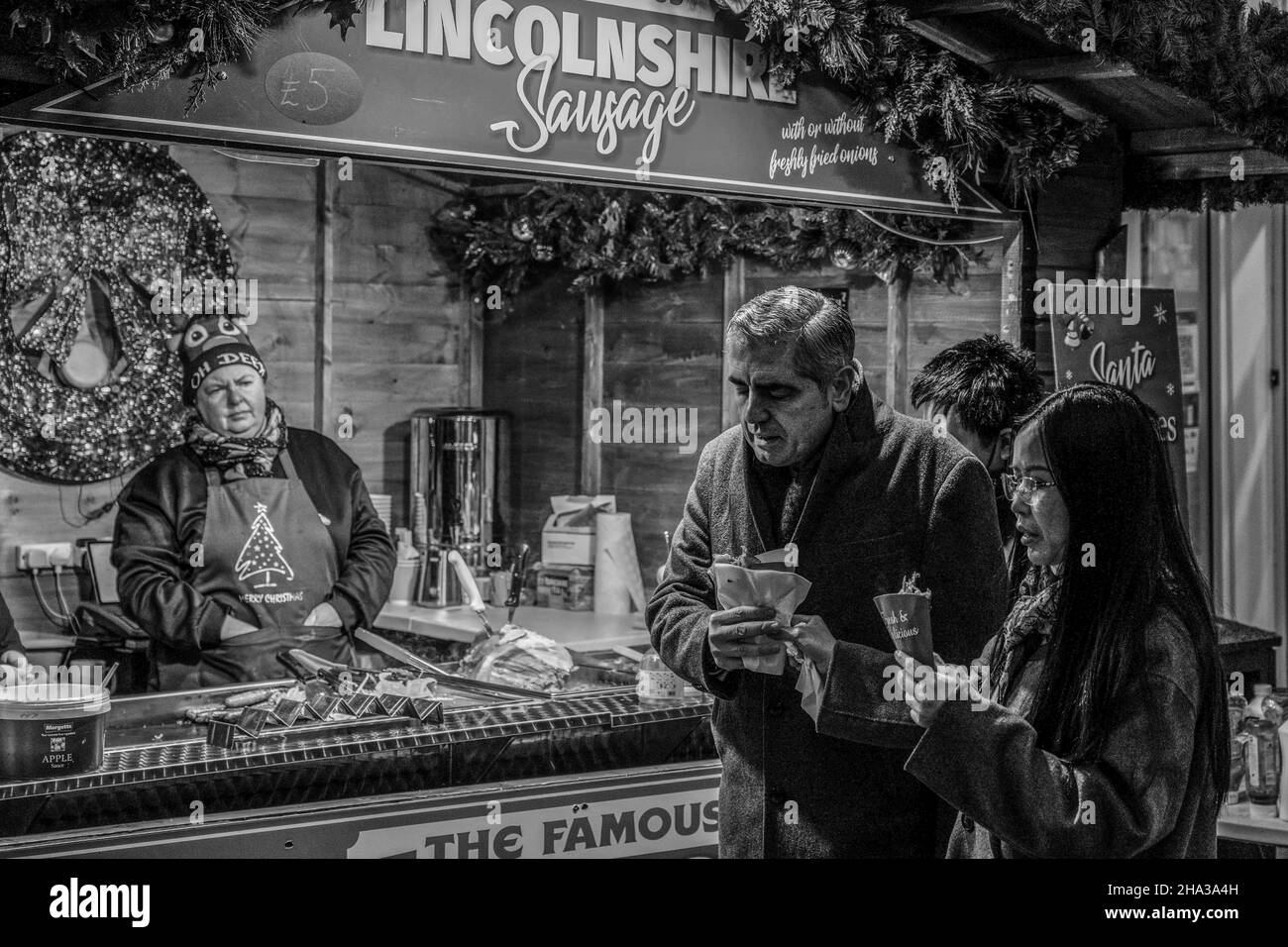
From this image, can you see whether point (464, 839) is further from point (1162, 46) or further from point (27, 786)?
point (1162, 46)

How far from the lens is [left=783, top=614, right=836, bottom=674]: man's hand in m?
2.52

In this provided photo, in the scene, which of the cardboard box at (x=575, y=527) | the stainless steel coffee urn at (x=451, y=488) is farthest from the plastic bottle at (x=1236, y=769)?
the stainless steel coffee urn at (x=451, y=488)

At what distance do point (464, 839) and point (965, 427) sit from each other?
5.26 feet

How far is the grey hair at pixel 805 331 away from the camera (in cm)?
277

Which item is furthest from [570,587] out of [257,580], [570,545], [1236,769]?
[1236,769]

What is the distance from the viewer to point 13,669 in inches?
135

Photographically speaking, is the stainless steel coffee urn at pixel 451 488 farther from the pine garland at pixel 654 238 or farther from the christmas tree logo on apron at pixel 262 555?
the christmas tree logo on apron at pixel 262 555

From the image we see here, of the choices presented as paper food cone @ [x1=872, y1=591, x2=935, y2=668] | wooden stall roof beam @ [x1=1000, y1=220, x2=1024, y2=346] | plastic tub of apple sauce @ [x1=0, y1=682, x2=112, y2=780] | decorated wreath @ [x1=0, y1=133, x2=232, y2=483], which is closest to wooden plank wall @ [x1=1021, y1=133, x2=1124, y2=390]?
wooden stall roof beam @ [x1=1000, y1=220, x2=1024, y2=346]

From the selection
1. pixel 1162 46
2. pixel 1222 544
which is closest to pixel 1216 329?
pixel 1222 544

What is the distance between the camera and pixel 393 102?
352 centimetres

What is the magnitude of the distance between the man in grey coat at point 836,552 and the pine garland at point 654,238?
8.10 ft

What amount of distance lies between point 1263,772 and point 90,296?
4580 mm

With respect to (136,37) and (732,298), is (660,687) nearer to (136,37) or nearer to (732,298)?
(136,37)

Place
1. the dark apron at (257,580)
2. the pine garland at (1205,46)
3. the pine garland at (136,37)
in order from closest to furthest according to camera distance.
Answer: the pine garland at (136,37) < the pine garland at (1205,46) < the dark apron at (257,580)
